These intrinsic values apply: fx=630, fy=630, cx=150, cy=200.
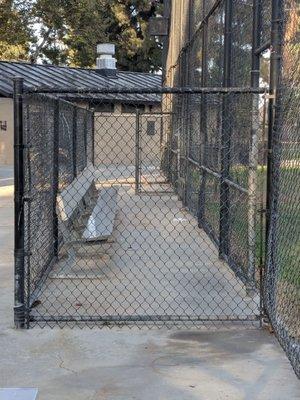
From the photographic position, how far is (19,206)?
493 centimetres

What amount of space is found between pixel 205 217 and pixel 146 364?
5223mm

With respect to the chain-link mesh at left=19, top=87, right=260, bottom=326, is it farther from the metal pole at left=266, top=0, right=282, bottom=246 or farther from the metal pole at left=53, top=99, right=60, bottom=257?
the metal pole at left=266, top=0, right=282, bottom=246

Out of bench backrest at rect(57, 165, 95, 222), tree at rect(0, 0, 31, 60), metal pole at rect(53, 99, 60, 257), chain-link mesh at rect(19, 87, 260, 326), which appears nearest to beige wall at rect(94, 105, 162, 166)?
chain-link mesh at rect(19, 87, 260, 326)

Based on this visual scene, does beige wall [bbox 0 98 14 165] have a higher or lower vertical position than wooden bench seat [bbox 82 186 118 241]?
higher

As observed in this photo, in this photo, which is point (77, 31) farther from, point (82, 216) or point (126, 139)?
point (82, 216)

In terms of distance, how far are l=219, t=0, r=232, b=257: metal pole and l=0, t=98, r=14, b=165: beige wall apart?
2086cm

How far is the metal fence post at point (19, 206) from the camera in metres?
4.88

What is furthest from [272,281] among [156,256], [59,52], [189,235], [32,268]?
[59,52]

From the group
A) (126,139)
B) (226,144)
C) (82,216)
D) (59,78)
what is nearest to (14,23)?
(59,78)

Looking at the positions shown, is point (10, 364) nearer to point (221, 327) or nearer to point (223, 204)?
point (221, 327)

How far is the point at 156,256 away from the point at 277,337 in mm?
3257

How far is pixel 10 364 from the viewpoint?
4.27 metres

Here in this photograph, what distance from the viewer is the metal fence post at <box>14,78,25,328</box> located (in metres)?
4.88

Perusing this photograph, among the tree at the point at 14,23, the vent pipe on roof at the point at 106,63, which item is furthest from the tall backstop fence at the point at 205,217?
the tree at the point at 14,23
